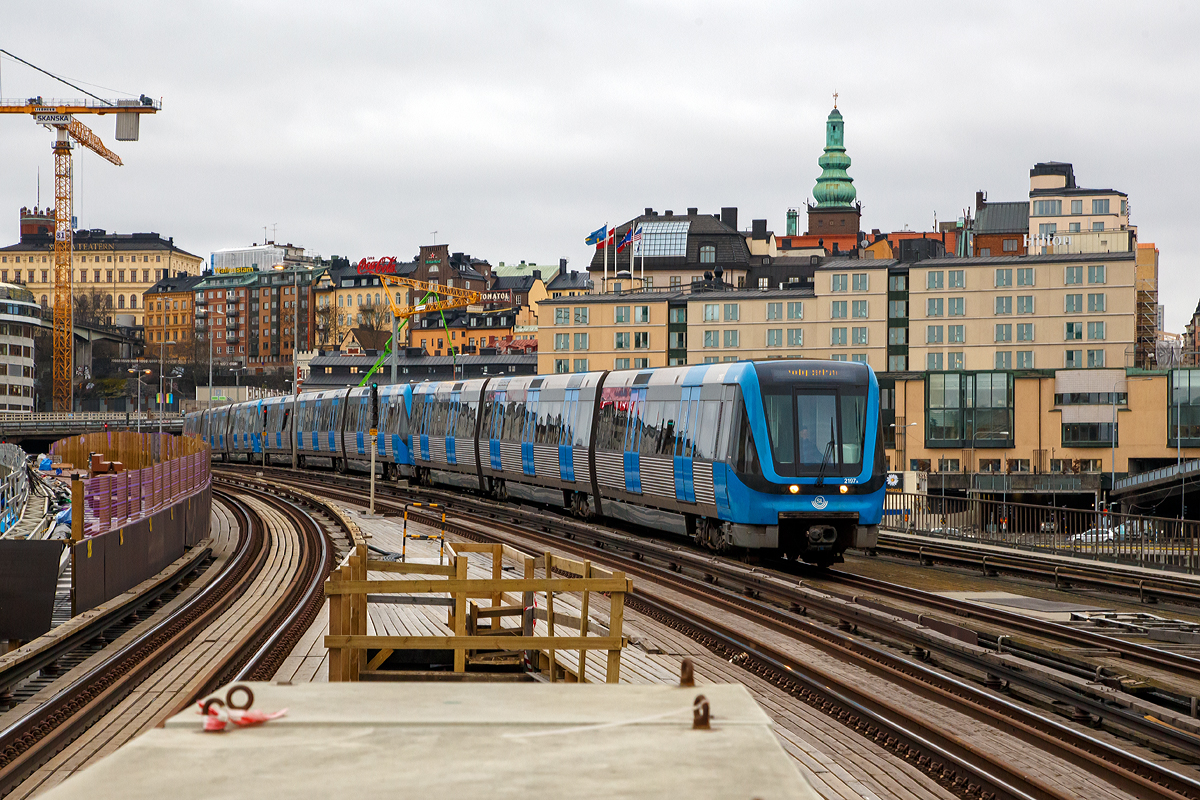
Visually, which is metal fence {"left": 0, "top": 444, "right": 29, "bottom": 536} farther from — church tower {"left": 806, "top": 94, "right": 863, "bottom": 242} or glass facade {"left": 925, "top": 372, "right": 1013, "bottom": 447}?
church tower {"left": 806, "top": 94, "right": 863, "bottom": 242}

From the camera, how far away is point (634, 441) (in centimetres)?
2736

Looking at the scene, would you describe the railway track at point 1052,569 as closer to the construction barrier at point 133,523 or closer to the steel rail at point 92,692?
the steel rail at point 92,692

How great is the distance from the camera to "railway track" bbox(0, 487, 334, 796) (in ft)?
33.5

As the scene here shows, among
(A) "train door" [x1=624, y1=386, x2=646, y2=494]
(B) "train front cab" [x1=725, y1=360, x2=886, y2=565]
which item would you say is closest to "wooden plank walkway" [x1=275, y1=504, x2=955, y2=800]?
(B) "train front cab" [x1=725, y1=360, x2=886, y2=565]

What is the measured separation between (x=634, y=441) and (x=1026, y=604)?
32.5 ft

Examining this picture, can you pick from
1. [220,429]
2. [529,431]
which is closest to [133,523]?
[529,431]

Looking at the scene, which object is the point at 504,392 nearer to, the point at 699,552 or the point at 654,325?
the point at 699,552

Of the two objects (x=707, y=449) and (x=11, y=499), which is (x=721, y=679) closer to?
(x=707, y=449)

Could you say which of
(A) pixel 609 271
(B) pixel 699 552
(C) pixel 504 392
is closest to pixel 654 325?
(A) pixel 609 271

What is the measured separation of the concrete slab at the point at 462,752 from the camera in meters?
3.91

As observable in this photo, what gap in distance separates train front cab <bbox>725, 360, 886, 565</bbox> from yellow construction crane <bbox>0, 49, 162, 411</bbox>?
114942mm

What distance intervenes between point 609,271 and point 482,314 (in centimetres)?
3896

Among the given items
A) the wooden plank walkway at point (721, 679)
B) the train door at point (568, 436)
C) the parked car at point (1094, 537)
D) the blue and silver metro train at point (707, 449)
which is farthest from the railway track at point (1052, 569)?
the wooden plank walkway at point (721, 679)

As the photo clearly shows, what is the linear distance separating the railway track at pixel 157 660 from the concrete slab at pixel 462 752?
5176mm
